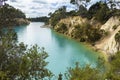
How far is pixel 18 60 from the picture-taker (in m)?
22.1

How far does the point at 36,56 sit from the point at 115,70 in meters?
7.61

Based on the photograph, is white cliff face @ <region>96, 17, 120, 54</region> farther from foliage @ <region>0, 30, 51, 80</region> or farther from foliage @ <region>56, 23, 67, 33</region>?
foliage @ <region>0, 30, 51, 80</region>

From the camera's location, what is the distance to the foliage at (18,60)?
21.5 meters

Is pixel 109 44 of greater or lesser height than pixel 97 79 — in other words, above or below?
below

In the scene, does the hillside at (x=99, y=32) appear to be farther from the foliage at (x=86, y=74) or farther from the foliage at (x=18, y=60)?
the foliage at (x=18, y=60)

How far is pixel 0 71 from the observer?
1988 centimetres

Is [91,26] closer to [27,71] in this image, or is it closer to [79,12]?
[79,12]

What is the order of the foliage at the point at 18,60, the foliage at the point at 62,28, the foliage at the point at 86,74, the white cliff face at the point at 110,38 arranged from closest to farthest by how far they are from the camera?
the foliage at the point at 18,60 → the foliage at the point at 86,74 → the white cliff face at the point at 110,38 → the foliage at the point at 62,28

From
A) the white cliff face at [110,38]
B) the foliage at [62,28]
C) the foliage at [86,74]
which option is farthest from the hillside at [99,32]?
the foliage at [86,74]

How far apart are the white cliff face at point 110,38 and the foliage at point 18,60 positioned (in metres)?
40.0

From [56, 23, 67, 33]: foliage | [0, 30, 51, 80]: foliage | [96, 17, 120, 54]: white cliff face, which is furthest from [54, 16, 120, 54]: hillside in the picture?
[0, 30, 51, 80]: foliage

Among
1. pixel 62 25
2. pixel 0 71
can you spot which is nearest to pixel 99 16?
pixel 62 25

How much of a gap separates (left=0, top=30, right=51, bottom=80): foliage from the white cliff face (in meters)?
40.0

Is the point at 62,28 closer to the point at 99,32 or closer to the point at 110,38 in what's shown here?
the point at 99,32
